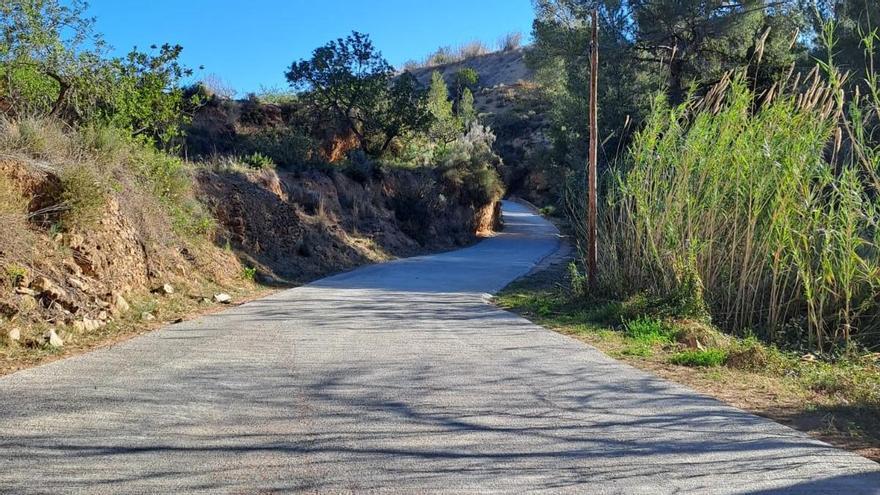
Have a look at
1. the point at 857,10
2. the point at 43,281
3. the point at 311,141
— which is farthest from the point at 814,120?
the point at 311,141

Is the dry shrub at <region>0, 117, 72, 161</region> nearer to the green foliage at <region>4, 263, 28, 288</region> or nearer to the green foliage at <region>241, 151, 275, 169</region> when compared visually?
the green foliage at <region>4, 263, 28, 288</region>

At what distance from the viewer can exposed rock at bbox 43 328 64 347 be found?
8702mm

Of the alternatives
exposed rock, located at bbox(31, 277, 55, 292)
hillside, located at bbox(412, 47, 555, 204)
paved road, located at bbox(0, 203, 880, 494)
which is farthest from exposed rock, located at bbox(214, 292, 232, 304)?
hillside, located at bbox(412, 47, 555, 204)

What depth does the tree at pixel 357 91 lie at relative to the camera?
35.2m

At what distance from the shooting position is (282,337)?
32.3 ft

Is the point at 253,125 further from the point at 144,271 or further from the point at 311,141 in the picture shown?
the point at 144,271

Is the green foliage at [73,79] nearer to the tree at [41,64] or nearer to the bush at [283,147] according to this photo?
the tree at [41,64]

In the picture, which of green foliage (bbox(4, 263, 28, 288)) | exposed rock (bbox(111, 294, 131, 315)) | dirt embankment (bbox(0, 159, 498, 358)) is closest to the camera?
green foliage (bbox(4, 263, 28, 288))

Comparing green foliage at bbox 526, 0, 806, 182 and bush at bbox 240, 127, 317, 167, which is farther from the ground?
green foliage at bbox 526, 0, 806, 182

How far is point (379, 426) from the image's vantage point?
18.4 feet

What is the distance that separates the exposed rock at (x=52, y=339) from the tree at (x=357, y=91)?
90.0ft

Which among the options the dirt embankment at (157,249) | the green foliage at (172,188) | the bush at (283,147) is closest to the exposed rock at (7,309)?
the dirt embankment at (157,249)

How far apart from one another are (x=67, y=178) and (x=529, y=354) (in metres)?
7.89

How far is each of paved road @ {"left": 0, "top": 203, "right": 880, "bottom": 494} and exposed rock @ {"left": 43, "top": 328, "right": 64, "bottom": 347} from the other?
2.42ft
